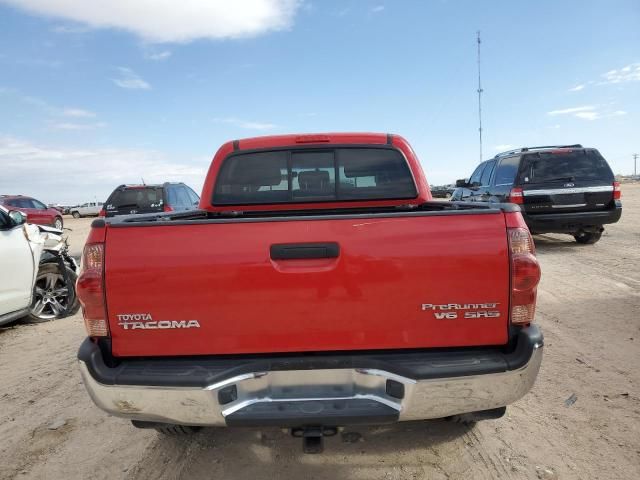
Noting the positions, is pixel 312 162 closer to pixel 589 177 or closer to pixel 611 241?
pixel 589 177

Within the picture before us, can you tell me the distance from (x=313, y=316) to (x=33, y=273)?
506 cm

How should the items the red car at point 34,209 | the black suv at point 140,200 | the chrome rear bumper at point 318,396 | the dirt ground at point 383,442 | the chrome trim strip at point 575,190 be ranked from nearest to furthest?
the chrome rear bumper at point 318,396
the dirt ground at point 383,442
the chrome trim strip at point 575,190
the black suv at point 140,200
the red car at point 34,209

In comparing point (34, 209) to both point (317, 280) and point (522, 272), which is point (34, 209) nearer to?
point (317, 280)

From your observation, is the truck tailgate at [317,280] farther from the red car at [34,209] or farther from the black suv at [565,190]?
the red car at [34,209]

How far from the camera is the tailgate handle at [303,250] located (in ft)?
6.75

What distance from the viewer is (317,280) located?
205cm

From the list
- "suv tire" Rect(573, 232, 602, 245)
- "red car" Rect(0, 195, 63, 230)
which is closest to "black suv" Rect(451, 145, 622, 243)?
"suv tire" Rect(573, 232, 602, 245)

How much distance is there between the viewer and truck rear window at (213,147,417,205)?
3791 millimetres

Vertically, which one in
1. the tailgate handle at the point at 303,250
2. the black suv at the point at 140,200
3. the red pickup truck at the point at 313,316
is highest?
the black suv at the point at 140,200

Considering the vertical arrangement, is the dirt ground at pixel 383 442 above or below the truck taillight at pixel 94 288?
below

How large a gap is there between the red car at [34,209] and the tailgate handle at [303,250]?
20745 mm

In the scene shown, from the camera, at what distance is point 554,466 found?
251cm

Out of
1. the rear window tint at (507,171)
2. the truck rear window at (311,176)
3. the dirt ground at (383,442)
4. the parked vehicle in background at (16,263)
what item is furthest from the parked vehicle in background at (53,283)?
the rear window tint at (507,171)

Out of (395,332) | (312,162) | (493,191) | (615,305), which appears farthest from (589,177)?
(395,332)
